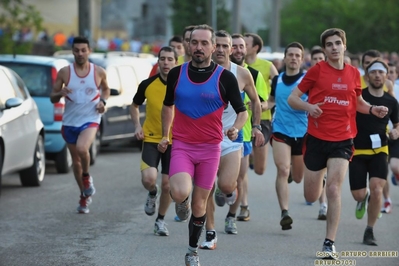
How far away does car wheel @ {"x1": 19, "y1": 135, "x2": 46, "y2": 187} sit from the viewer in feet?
47.4

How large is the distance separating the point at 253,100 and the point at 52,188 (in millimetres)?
5504

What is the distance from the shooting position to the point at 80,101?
492 inches

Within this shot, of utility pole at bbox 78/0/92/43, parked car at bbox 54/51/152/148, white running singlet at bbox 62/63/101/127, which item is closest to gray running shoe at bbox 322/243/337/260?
white running singlet at bbox 62/63/101/127

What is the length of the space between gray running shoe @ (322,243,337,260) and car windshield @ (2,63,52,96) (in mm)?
7512

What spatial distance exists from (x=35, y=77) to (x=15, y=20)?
9.73 m

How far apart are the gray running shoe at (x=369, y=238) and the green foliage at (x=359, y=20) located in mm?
50465

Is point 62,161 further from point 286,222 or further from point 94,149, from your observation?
point 286,222

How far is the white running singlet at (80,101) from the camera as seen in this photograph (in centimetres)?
1247

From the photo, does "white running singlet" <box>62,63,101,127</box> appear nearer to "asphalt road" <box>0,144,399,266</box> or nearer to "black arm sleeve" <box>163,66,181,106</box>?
"asphalt road" <box>0,144,399,266</box>

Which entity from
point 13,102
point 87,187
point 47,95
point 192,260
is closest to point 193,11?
point 47,95

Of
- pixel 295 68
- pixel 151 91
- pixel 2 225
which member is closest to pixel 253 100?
pixel 151 91

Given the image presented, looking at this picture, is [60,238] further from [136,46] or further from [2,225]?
[136,46]

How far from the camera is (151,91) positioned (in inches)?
423

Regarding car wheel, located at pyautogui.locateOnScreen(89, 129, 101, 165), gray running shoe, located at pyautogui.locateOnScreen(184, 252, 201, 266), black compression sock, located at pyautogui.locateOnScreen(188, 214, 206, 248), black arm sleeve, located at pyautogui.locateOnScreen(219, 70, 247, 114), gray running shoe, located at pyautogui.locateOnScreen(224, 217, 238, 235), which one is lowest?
car wheel, located at pyautogui.locateOnScreen(89, 129, 101, 165)
